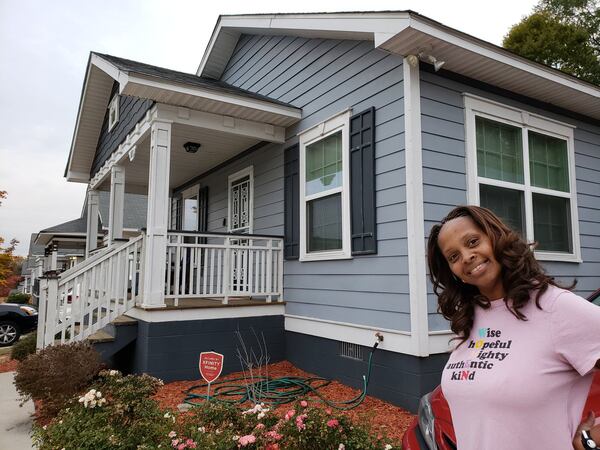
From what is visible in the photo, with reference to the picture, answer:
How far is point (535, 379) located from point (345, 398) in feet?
11.7

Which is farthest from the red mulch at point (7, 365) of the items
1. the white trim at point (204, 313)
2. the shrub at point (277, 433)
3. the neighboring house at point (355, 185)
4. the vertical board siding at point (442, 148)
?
the vertical board siding at point (442, 148)

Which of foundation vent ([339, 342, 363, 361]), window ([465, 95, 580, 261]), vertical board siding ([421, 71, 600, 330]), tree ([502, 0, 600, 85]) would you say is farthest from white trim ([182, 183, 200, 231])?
tree ([502, 0, 600, 85])

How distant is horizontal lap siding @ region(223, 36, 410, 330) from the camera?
13.7 ft

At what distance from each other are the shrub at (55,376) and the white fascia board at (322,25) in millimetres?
4084

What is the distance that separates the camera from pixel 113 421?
9.45 feet

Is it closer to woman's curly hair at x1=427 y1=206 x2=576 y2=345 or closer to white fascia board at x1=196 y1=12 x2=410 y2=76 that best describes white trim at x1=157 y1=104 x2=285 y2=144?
white fascia board at x1=196 y1=12 x2=410 y2=76

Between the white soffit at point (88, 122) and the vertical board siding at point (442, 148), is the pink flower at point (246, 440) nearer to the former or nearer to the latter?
the vertical board siding at point (442, 148)

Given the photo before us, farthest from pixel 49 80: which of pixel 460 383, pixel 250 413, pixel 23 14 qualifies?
A: pixel 460 383

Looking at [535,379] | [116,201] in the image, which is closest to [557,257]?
[535,379]

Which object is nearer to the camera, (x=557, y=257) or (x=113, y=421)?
(x=113, y=421)

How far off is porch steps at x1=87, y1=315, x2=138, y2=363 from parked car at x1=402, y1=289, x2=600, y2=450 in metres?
4.20

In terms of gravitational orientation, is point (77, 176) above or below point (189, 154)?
above

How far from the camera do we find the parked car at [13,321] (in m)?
9.51

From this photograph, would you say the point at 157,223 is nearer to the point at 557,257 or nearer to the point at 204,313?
the point at 204,313
